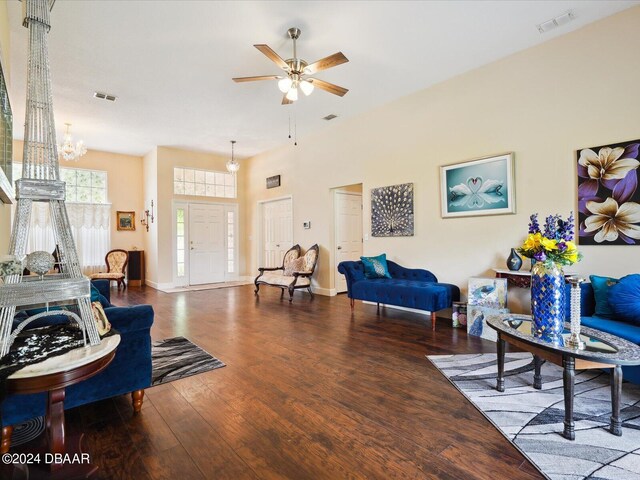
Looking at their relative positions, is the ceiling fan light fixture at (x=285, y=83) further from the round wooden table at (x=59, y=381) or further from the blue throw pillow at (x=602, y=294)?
the blue throw pillow at (x=602, y=294)

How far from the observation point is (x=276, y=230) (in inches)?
309

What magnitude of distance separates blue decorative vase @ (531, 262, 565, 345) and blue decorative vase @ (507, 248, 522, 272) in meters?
1.65

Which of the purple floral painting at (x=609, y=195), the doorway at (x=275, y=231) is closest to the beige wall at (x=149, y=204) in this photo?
the doorway at (x=275, y=231)

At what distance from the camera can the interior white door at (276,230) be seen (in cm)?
745

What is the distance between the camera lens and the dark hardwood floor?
1611mm

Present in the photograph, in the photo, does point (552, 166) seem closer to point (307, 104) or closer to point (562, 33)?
point (562, 33)

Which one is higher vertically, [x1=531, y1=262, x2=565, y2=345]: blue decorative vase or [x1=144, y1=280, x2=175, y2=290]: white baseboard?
[x1=531, y1=262, x2=565, y2=345]: blue decorative vase

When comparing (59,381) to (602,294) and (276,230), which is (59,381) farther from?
(276,230)

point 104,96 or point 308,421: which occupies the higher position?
point 104,96

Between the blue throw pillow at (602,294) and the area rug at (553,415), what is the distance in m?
0.51

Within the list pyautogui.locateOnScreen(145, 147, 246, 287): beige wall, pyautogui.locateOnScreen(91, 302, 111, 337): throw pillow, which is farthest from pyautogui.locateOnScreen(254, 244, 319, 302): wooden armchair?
pyautogui.locateOnScreen(91, 302, 111, 337): throw pillow

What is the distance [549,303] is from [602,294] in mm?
1255

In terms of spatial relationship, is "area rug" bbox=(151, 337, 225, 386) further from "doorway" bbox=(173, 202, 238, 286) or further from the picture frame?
"doorway" bbox=(173, 202, 238, 286)

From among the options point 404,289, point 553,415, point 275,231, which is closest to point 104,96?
point 275,231
